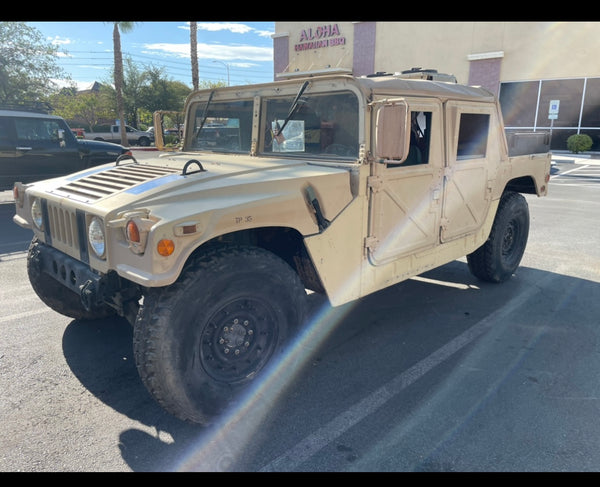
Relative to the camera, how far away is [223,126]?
164 inches

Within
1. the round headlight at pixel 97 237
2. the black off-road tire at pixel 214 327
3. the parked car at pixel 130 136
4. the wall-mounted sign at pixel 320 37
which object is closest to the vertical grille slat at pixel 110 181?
the round headlight at pixel 97 237

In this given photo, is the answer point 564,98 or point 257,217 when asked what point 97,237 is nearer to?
point 257,217

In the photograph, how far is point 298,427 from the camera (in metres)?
2.71

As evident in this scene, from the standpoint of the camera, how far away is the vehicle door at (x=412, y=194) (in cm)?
332

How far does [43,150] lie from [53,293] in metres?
6.92

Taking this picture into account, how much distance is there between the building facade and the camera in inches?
751

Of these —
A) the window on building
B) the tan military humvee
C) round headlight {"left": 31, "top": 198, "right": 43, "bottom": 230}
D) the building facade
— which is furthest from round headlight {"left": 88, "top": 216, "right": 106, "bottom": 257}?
the window on building

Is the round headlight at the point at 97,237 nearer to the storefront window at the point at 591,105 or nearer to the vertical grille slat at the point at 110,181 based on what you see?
the vertical grille slat at the point at 110,181

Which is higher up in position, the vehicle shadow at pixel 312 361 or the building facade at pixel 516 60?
the building facade at pixel 516 60

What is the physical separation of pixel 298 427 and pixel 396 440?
557 mm

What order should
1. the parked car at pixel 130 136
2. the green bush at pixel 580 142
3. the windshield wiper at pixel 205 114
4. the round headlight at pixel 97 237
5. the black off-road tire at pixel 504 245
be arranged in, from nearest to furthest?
the round headlight at pixel 97 237
the windshield wiper at pixel 205 114
the black off-road tire at pixel 504 245
the green bush at pixel 580 142
the parked car at pixel 130 136

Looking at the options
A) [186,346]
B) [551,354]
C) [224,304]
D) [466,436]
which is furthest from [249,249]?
[551,354]

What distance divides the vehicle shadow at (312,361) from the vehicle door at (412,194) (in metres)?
0.76

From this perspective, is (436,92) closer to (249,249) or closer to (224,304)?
(249,249)
